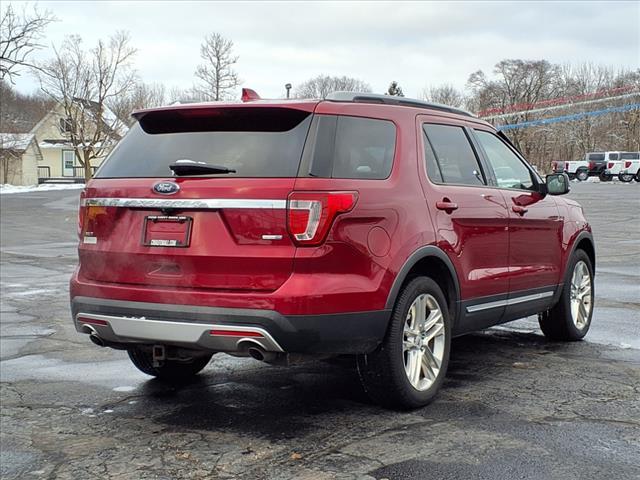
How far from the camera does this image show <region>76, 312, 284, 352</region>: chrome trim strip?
13.5ft

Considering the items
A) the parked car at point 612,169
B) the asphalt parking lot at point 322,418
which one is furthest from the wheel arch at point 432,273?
the parked car at point 612,169

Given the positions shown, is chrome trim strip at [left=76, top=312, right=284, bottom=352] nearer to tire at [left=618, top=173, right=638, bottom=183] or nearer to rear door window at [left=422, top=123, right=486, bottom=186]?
rear door window at [left=422, top=123, right=486, bottom=186]

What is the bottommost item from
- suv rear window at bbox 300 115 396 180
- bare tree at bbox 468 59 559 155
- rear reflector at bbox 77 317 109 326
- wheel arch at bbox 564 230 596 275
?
rear reflector at bbox 77 317 109 326

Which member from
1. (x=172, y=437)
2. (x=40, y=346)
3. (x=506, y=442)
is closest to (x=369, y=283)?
(x=506, y=442)

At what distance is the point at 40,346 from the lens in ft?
23.7

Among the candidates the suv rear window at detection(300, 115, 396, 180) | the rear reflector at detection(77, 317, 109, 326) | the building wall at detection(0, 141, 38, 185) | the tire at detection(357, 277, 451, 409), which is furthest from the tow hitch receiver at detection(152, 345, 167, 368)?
the building wall at detection(0, 141, 38, 185)

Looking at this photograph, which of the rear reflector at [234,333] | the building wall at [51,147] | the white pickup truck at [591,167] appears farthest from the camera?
the building wall at [51,147]

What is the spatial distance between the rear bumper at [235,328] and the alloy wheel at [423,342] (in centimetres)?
36

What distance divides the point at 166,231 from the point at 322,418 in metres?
1.39

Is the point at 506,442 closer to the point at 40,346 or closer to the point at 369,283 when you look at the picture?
the point at 369,283

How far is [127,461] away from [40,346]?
351 cm

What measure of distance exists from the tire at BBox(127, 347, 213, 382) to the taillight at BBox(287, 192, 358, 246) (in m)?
1.68

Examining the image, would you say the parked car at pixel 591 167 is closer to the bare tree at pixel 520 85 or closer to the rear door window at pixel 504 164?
the bare tree at pixel 520 85

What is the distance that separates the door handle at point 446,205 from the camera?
195 inches
